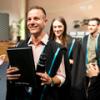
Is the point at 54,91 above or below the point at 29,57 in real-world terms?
below

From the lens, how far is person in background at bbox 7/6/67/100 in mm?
1561

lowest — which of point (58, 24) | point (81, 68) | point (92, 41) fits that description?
point (81, 68)

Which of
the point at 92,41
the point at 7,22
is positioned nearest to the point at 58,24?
the point at 92,41

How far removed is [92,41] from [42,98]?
2519mm

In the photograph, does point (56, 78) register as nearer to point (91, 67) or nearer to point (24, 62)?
point (24, 62)

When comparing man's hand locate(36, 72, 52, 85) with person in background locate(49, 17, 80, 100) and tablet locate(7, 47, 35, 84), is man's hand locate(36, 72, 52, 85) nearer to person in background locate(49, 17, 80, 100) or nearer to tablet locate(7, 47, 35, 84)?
tablet locate(7, 47, 35, 84)

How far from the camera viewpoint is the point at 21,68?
1.50 meters

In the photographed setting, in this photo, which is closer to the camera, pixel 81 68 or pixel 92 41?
pixel 81 68

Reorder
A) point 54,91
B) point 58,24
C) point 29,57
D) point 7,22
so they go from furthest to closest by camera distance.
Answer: point 7,22
point 58,24
point 54,91
point 29,57

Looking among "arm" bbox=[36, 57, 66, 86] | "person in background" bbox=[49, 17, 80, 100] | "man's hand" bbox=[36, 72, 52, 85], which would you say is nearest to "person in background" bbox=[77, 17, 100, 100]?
"person in background" bbox=[49, 17, 80, 100]

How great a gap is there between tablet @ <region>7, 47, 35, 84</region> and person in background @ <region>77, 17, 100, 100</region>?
2.58 ft

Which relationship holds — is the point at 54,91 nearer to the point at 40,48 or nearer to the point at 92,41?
the point at 40,48

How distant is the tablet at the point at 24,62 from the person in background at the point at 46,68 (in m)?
0.05

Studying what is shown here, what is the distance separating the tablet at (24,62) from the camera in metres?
1.48
